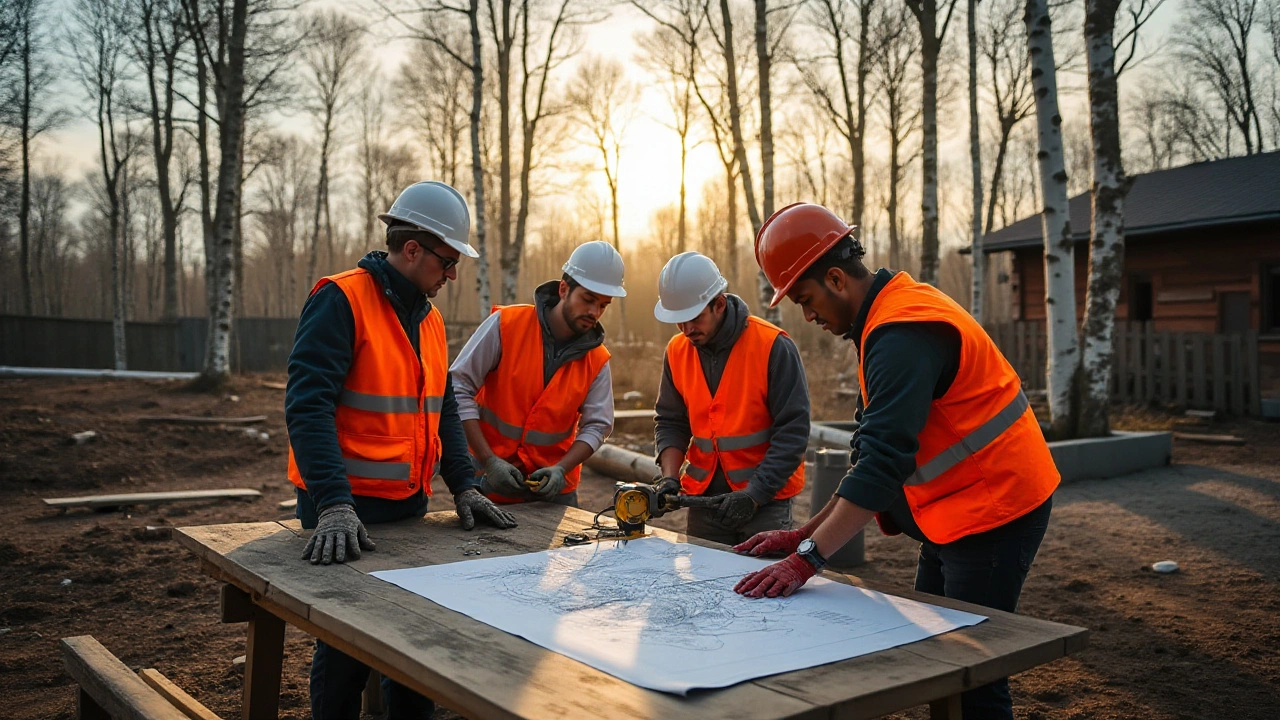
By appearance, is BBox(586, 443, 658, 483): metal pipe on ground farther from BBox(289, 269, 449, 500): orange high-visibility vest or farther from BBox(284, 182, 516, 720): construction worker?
BBox(289, 269, 449, 500): orange high-visibility vest

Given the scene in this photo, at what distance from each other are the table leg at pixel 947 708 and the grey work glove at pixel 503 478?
2182 millimetres

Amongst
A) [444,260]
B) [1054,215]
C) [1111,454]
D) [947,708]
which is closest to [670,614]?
[947,708]

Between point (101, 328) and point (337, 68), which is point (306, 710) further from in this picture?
point (337, 68)

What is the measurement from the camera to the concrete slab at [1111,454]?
32.9 feet

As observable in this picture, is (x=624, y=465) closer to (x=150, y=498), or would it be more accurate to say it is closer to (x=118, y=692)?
(x=150, y=498)

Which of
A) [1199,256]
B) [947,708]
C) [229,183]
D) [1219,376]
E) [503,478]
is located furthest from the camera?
[1199,256]

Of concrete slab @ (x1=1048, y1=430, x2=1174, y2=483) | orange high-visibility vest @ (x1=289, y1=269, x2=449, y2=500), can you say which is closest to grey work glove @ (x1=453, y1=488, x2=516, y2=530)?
orange high-visibility vest @ (x1=289, y1=269, x2=449, y2=500)

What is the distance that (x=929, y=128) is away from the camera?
53.9 feet

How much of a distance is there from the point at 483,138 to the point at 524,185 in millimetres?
10785

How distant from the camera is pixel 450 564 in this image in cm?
290

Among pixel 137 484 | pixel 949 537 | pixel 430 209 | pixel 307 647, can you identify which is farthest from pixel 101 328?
pixel 949 537

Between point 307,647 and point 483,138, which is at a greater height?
point 483,138

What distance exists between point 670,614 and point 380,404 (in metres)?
1.52

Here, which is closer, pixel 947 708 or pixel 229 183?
pixel 947 708
